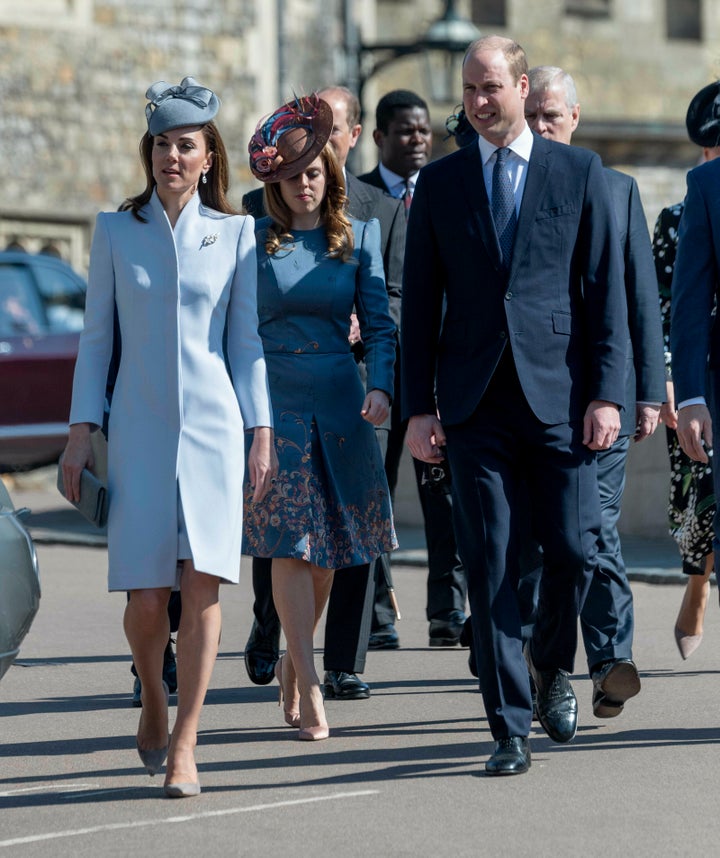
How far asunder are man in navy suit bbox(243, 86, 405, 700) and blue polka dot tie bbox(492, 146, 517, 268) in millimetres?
1486

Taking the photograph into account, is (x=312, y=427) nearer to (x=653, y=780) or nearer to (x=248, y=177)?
(x=653, y=780)

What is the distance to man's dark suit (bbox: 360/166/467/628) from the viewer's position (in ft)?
29.7

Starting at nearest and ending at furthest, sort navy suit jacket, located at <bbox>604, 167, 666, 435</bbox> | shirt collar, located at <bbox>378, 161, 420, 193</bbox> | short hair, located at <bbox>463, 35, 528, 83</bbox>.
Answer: short hair, located at <bbox>463, 35, 528, 83</bbox> → navy suit jacket, located at <bbox>604, 167, 666, 435</bbox> → shirt collar, located at <bbox>378, 161, 420, 193</bbox>

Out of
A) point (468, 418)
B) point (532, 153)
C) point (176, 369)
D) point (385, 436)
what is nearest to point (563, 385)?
point (468, 418)

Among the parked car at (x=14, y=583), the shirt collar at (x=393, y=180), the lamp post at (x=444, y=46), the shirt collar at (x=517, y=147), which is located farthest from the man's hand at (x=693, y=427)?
the lamp post at (x=444, y=46)

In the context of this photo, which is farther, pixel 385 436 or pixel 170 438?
pixel 385 436

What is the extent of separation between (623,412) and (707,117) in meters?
1.15

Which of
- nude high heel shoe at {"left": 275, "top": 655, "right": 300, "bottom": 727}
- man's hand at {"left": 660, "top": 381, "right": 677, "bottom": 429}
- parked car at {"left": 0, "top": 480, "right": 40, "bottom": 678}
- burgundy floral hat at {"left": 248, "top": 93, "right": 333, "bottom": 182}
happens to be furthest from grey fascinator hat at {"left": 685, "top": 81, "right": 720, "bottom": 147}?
parked car at {"left": 0, "top": 480, "right": 40, "bottom": 678}

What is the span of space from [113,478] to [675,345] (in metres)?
1.73

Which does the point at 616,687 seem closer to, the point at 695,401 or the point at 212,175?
the point at 695,401

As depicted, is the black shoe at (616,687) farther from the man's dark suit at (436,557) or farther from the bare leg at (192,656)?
the man's dark suit at (436,557)

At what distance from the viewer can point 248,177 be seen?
79.3 feet

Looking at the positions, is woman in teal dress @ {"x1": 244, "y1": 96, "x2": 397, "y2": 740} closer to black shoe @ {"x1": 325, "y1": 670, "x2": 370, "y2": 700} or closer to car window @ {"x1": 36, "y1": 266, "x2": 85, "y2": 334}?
black shoe @ {"x1": 325, "y1": 670, "x2": 370, "y2": 700}

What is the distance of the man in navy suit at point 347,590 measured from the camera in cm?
750
